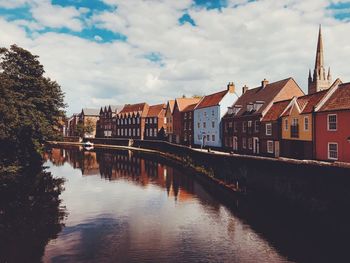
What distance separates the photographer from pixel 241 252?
67.8ft

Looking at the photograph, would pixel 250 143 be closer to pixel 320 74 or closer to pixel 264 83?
pixel 264 83

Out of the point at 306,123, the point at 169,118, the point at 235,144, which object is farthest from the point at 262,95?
the point at 169,118

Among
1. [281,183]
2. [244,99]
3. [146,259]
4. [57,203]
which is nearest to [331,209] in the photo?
[281,183]

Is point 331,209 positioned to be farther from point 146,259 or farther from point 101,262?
point 101,262

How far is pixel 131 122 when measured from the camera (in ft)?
378

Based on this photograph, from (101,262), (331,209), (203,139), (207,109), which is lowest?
(101,262)

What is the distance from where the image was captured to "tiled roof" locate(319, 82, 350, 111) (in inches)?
1288

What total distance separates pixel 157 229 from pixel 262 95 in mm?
38262

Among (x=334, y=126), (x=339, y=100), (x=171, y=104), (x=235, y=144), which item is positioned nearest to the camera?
(x=334, y=126)

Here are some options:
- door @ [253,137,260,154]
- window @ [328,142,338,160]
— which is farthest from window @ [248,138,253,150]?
window @ [328,142,338,160]

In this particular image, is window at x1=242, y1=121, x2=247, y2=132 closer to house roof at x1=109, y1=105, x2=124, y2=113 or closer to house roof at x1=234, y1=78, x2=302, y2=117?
house roof at x1=234, y1=78, x2=302, y2=117

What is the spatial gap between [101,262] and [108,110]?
121292 millimetres

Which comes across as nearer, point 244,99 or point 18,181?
point 18,181

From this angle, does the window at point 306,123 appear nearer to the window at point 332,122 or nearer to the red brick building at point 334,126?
the red brick building at point 334,126
